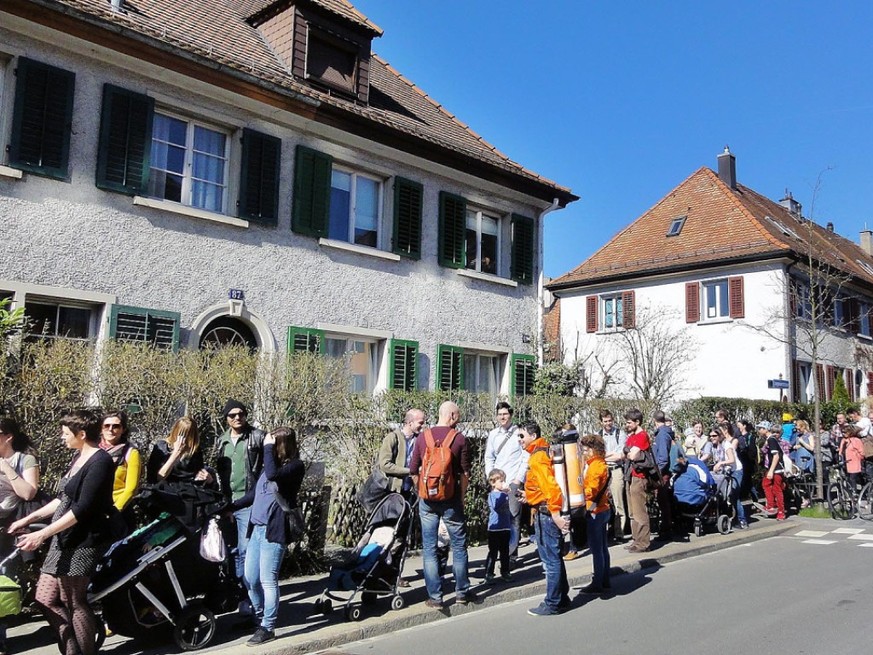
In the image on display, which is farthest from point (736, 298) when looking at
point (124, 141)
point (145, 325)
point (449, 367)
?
point (124, 141)

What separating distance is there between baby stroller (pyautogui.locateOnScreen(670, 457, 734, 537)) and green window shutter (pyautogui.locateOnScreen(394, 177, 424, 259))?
6.56 meters

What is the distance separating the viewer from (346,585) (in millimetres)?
6816

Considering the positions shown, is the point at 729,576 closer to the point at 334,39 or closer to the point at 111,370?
the point at 111,370

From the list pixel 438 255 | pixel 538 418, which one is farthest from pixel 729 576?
pixel 438 255

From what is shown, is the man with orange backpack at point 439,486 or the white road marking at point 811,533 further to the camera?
the white road marking at point 811,533

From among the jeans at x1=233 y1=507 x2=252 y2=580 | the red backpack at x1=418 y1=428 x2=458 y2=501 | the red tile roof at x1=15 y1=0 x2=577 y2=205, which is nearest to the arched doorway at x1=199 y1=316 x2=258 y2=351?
the red tile roof at x1=15 y1=0 x2=577 y2=205

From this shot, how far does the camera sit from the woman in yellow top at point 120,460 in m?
6.28

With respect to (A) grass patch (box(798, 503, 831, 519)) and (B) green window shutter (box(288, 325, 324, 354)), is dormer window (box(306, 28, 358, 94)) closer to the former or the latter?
(B) green window shutter (box(288, 325, 324, 354))

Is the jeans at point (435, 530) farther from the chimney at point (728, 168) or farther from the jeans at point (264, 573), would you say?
the chimney at point (728, 168)

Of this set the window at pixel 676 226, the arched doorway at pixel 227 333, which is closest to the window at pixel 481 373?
the arched doorway at pixel 227 333

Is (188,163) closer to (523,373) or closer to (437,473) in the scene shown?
(437,473)

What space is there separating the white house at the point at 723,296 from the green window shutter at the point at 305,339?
1158cm

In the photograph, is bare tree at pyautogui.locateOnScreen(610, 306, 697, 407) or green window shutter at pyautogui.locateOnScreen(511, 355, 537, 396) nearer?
green window shutter at pyautogui.locateOnScreen(511, 355, 537, 396)

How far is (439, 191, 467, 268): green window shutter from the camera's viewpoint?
1595 centimetres
